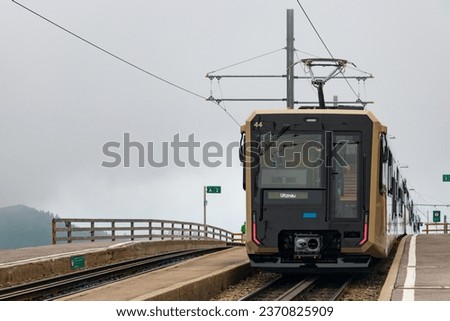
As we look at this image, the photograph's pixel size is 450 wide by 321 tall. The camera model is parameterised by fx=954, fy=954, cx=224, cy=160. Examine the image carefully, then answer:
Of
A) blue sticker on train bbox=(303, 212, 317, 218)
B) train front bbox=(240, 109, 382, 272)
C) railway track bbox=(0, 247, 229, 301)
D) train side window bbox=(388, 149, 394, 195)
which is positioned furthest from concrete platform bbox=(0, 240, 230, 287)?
train side window bbox=(388, 149, 394, 195)

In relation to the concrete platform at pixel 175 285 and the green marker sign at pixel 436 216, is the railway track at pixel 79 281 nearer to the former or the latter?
the concrete platform at pixel 175 285

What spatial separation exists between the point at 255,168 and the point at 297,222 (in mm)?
1297

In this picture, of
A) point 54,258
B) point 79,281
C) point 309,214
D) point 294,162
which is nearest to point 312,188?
point 309,214

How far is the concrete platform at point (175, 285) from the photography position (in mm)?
14882

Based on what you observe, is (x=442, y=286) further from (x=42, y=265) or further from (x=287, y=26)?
(x=287, y=26)

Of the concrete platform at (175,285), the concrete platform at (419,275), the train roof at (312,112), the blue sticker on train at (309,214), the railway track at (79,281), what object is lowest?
the railway track at (79,281)

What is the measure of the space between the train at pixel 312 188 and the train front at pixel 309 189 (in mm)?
19

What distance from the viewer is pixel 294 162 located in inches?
703

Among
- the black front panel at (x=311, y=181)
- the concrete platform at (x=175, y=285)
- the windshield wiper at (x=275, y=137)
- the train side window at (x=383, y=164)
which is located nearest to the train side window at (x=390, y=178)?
the train side window at (x=383, y=164)

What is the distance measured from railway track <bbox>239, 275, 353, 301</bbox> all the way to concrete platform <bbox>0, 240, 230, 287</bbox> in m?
5.22

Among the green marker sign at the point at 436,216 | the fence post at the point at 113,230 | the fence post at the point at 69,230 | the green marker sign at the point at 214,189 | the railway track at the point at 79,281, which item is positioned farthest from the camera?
the green marker sign at the point at 436,216

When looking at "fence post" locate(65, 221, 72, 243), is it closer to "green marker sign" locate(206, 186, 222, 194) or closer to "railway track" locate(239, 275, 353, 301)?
"railway track" locate(239, 275, 353, 301)

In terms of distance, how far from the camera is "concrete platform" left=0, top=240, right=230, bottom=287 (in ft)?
64.3

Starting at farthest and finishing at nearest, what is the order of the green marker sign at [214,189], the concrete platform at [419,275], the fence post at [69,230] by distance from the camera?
the green marker sign at [214,189], the fence post at [69,230], the concrete platform at [419,275]
